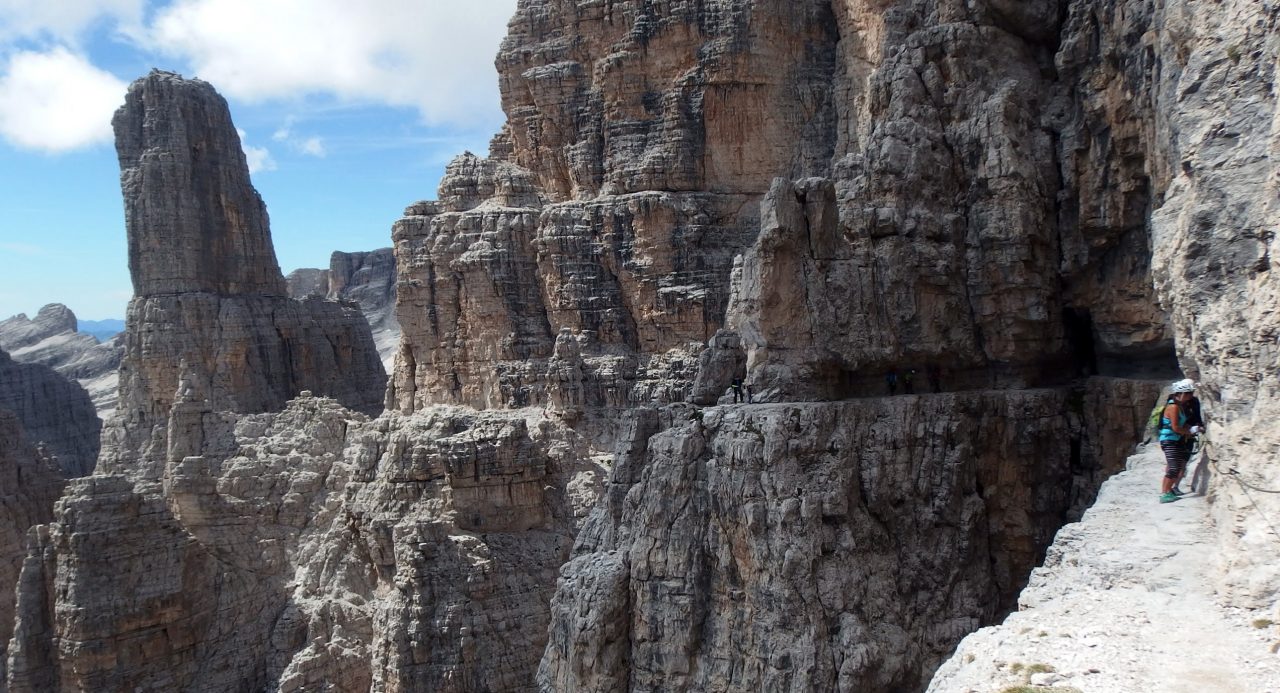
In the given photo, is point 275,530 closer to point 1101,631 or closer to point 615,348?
point 615,348

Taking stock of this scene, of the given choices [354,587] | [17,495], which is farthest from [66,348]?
[354,587]

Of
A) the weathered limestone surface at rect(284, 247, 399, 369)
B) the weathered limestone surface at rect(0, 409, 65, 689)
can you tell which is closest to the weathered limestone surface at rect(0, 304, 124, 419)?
the weathered limestone surface at rect(284, 247, 399, 369)

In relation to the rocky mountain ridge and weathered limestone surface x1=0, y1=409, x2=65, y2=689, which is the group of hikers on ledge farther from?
weathered limestone surface x1=0, y1=409, x2=65, y2=689

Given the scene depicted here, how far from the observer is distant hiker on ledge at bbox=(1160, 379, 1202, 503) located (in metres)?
10.8

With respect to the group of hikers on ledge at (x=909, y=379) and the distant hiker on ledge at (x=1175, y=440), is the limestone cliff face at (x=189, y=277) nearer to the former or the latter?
the group of hikers on ledge at (x=909, y=379)

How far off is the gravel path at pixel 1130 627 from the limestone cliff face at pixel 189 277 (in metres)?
45.3

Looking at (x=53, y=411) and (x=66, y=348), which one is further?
(x=66, y=348)

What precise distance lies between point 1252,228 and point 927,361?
9874 mm

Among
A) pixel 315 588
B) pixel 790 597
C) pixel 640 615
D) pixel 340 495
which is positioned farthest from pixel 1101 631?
pixel 340 495

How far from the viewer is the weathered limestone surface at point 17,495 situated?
35.1 meters

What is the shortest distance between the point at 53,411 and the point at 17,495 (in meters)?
26.5

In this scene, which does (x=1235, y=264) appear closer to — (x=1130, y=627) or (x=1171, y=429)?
(x=1171, y=429)

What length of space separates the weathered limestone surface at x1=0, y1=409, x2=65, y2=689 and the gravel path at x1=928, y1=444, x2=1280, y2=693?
35963 mm

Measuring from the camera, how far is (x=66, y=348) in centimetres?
8681
